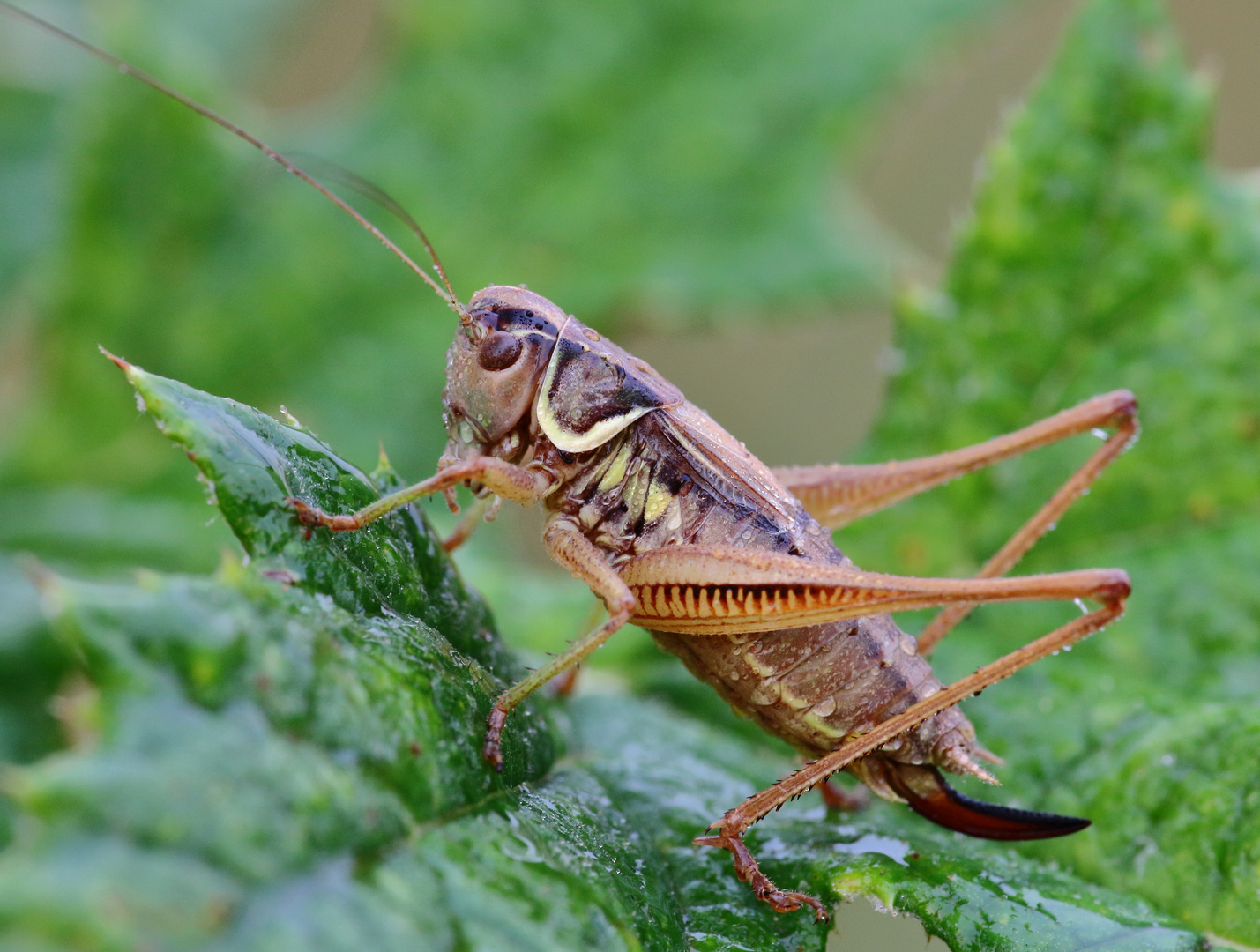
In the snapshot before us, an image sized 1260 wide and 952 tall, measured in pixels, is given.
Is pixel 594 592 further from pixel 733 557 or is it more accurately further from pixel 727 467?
pixel 727 467

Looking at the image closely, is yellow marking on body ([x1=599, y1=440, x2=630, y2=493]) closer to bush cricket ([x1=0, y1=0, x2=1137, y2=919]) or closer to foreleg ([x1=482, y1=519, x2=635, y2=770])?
bush cricket ([x1=0, y1=0, x2=1137, y2=919])

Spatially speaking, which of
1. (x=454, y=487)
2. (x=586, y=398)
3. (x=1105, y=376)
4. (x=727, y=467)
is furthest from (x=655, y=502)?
(x=1105, y=376)

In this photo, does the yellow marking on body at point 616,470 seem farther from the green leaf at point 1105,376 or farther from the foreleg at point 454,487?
the green leaf at point 1105,376

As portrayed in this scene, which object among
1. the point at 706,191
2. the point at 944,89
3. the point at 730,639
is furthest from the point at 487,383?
the point at 944,89

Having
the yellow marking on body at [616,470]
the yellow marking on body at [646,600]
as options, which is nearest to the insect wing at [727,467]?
the yellow marking on body at [616,470]

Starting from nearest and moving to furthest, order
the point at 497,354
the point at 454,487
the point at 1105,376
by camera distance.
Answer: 1. the point at 454,487
2. the point at 497,354
3. the point at 1105,376

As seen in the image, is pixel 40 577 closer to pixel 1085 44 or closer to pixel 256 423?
pixel 256 423

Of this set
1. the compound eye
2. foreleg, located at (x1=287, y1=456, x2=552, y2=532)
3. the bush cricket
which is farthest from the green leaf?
the compound eye
